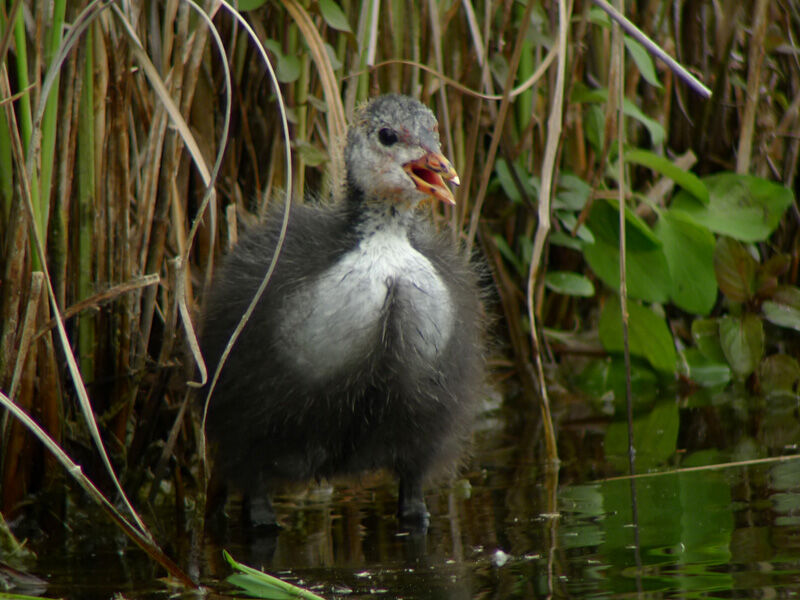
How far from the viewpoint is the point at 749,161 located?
5480mm

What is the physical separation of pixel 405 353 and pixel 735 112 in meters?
3.02

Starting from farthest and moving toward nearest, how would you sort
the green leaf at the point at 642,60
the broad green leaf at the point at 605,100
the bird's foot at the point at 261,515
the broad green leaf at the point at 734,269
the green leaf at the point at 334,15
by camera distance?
the broad green leaf at the point at 734,269, the broad green leaf at the point at 605,100, the green leaf at the point at 642,60, the green leaf at the point at 334,15, the bird's foot at the point at 261,515

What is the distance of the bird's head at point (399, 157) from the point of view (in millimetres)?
3340

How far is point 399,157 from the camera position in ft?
11.1

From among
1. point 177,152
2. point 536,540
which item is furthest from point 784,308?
point 177,152

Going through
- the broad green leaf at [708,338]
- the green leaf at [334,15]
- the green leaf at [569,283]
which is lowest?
the broad green leaf at [708,338]

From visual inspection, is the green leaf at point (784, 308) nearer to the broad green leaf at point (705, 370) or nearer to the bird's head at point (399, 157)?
the broad green leaf at point (705, 370)

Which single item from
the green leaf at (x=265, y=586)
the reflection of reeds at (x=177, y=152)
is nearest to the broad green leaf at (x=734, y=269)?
the reflection of reeds at (x=177, y=152)

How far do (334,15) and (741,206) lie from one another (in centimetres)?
210

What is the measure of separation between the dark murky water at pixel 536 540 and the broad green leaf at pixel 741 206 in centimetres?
105

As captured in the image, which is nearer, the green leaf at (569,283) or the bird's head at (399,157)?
the bird's head at (399,157)

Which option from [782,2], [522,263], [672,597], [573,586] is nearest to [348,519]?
[573,586]

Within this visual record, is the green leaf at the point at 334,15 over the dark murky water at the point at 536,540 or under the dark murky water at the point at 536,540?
over

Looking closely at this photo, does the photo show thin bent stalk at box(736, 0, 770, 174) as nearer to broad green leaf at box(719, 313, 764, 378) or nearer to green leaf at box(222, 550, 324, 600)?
broad green leaf at box(719, 313, 764, 378)
